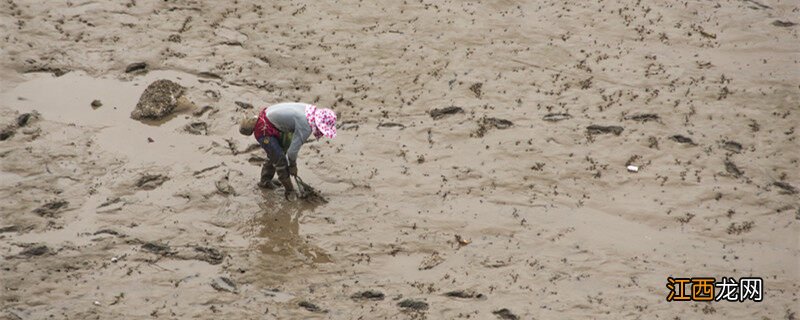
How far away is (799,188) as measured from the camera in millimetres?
10219

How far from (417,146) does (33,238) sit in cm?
407

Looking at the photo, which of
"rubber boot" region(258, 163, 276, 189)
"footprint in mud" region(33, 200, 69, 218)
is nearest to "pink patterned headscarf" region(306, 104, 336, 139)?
"rubber boot" region(258, 163, 276, 189)

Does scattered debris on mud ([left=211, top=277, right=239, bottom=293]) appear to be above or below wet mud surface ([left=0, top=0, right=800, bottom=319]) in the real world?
below

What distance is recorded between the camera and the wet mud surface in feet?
29.3

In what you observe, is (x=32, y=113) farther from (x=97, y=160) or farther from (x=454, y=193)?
(x=454, y=193)

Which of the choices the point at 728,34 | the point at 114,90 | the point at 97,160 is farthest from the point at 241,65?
the point at 728,34

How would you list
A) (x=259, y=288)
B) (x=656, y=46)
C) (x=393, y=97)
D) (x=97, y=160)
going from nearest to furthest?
(x=259, y=288) → (x=97, y=160) → (x=393, y=97) → (x=656, y=46)

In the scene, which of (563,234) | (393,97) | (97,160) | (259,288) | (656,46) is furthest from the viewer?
(656,46)

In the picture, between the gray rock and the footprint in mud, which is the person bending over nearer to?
the gray rock

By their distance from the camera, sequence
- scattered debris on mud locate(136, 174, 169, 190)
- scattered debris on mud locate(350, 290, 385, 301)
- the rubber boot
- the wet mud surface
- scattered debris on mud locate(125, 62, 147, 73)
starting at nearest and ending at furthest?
1. scattered debris on mud locate(350, 290, 385, 301)
2. the wet mud surface
3. the rubber boot
4. scattered debris on mud locate(136, 174, 169, 190)
5. scattered debris on mud locate(125, 62, 147, 73)

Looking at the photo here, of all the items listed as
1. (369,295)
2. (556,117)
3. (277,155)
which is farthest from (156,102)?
(556,117)

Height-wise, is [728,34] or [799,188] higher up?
[728,34]

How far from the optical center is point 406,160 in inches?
418

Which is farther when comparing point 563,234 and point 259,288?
point 563,234
